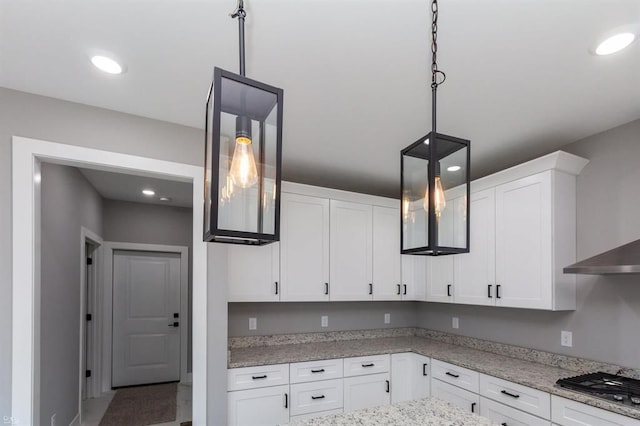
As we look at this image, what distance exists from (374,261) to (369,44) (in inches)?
102

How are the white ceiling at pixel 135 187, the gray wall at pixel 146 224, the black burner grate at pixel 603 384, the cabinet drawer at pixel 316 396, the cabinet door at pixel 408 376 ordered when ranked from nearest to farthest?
the black burner grate at pixel 603 384 < the cabinet drawer at pixel 316 396 < the cabinet door at pixel 408 376 < the white ceiling at pixel 135 187 < the gray wall at pixel 146 224

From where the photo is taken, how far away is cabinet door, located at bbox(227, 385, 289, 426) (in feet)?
9.47

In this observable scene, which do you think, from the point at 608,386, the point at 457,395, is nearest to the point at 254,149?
the point at 608,386

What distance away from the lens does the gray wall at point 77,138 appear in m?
2.10

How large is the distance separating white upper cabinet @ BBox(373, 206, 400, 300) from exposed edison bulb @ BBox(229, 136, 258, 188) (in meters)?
3.10

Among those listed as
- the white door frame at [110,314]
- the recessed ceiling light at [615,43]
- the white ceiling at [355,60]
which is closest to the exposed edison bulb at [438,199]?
the white ceiling at [355,60]

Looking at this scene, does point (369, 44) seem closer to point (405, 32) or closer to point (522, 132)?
point (405, 32)

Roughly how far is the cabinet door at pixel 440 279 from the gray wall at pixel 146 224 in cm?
360

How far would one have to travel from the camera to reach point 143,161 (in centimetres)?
260

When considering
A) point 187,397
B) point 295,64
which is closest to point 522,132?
point 295,64

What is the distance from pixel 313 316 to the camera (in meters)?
4.00

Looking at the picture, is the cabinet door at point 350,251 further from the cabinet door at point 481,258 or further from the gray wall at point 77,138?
the gray wall at point 77,138

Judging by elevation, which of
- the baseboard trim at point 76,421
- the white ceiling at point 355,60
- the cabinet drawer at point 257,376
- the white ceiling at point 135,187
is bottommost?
the baseboard trim at point 76,421

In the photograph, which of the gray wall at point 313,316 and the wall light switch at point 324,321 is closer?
the gray wall at point 313,316
